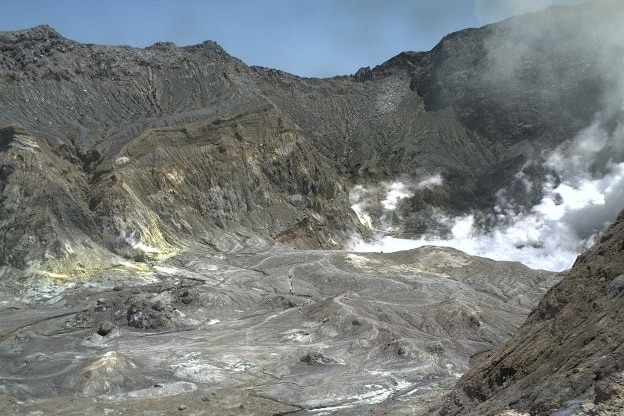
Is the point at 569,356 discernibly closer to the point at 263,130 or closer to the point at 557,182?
the point at 263,130

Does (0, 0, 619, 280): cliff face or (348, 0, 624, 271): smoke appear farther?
(348, 0, 624, 271): smoke

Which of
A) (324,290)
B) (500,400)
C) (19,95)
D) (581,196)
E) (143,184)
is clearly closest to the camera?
(500,400)

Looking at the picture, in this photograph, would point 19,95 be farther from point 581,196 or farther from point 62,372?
point 581,196

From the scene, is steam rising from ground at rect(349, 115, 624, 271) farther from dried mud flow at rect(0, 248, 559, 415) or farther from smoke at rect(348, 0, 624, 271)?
dried mud flow at rect(0, 248, 559, 415)

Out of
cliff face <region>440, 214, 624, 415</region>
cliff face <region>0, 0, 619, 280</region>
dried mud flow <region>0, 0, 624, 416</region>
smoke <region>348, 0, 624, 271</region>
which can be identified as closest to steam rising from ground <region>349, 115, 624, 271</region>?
smoke <region>348, 0, 624, 271</region>

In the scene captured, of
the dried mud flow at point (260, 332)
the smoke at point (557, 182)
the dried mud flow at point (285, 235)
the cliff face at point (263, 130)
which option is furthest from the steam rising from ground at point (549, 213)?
the dried mud flow at point (260, 332)

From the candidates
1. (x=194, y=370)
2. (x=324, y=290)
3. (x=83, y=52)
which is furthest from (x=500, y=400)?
(x=83, y=52)

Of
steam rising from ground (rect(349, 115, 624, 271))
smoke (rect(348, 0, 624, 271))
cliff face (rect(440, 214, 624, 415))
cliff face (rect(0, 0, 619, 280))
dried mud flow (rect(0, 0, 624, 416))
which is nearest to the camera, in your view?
cliff face (rect(440, 214, 624, 415))
